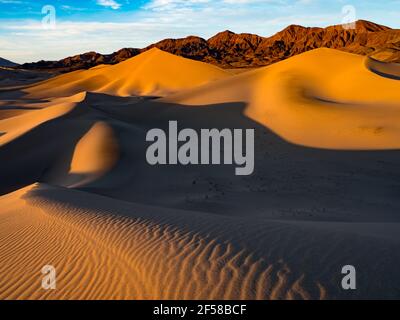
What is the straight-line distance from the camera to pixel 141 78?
7038 centimetres

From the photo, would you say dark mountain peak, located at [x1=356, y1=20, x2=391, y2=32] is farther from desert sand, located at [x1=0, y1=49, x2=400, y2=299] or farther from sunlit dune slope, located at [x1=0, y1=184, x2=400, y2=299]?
sunlit dune slope, located at [x1=0, y1=184, x2=400, y2=299]

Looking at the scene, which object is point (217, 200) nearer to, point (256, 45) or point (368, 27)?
point (256, 45)

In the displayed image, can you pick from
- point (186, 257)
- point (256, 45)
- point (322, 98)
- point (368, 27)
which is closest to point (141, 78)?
point (322, 98)

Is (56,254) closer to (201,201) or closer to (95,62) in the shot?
(201,201)

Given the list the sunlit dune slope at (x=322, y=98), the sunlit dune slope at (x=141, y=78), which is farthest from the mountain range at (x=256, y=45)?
the sunlit dune slope at (x=322, y=98)

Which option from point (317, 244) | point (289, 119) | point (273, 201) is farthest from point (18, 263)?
point (289, 119)

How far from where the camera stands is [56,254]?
5992 millimetres

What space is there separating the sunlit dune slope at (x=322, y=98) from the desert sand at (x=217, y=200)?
0.16 meters

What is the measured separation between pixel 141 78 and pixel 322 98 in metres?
45.2

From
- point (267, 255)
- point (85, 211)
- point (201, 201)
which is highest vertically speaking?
point (267, 255)

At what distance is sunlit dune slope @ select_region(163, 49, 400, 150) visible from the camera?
21000mm

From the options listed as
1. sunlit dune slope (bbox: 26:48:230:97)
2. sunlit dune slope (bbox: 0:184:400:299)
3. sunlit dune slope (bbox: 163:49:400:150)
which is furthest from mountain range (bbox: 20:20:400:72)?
sunlit dune slope (bbox: 0:184:400:299)
